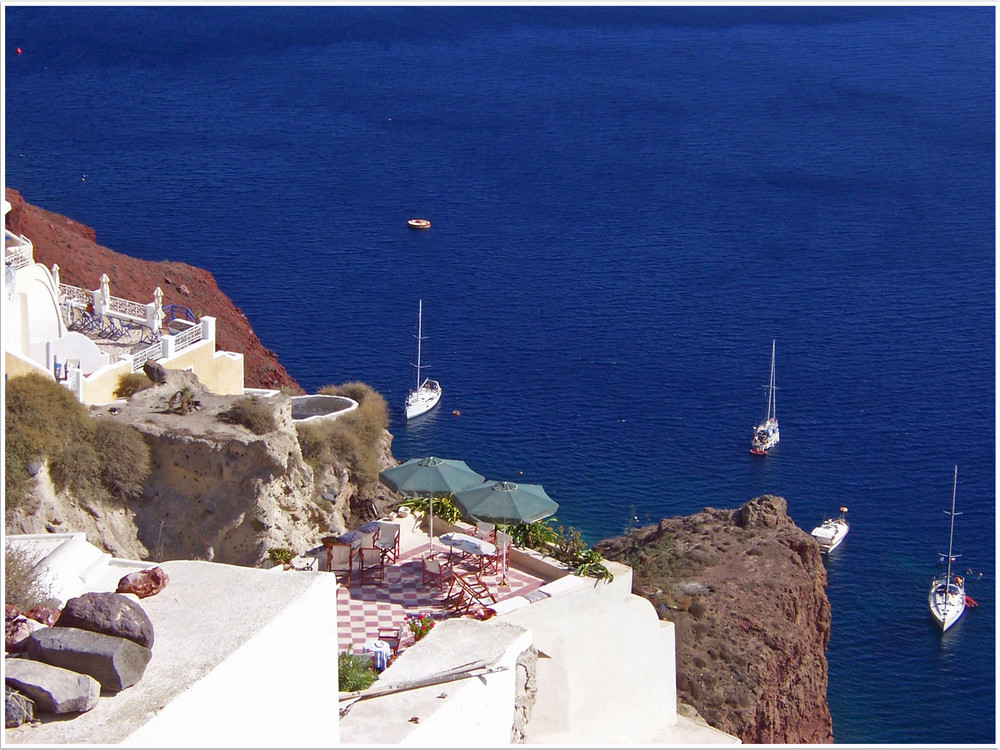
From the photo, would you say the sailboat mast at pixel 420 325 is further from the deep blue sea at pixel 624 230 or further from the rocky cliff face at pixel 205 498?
the rocky cliff face at pixel 205 498

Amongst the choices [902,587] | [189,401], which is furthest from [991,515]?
[189,401]

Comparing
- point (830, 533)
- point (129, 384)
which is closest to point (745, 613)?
point (129, 384)

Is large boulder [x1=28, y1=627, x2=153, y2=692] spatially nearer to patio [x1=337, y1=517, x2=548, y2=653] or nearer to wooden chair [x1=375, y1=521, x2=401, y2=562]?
patio [x1=337, y1=517, x2=548, y2=653]

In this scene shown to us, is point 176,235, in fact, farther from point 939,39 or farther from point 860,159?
point 939,39

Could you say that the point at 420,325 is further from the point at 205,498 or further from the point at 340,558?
the point at 340,558

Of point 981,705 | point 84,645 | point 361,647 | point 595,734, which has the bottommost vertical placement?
point 981,705
